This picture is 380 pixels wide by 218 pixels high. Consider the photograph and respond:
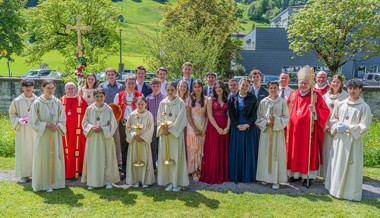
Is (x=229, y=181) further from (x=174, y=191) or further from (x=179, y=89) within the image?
(x=179, y=89)

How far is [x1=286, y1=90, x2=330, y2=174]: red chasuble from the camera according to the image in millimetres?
7188

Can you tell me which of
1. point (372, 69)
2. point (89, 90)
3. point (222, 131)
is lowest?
point (222, 131)

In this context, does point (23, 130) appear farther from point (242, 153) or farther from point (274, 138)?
point (274, 138)

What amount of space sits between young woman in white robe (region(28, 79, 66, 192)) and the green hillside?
2053 cm

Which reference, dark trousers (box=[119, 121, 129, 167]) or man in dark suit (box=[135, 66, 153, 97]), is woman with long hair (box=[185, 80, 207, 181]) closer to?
man in dark suit (box=[135, 66, 153, 97])

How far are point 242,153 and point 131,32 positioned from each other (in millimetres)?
85048

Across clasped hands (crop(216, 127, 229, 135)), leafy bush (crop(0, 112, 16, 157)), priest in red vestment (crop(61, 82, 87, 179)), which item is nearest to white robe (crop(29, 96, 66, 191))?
priest in red vestment (crop(61, 82, 87, 179))

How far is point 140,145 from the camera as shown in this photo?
7074 millimetres

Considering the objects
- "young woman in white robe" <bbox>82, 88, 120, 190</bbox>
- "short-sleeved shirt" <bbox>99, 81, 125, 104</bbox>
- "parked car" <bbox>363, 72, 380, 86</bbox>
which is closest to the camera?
"young woman in white robe" <bbox>82, 88, 120, 190</bbox>

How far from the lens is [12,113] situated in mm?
7469

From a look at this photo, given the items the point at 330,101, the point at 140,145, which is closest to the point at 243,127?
the point at 330,101

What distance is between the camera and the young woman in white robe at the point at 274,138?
A: 278 inches

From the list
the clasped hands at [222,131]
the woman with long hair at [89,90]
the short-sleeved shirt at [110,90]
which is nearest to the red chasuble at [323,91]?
the clasped hands at [222,131]

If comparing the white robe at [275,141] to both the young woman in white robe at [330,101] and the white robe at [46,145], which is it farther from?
the white robe at [46,145]
